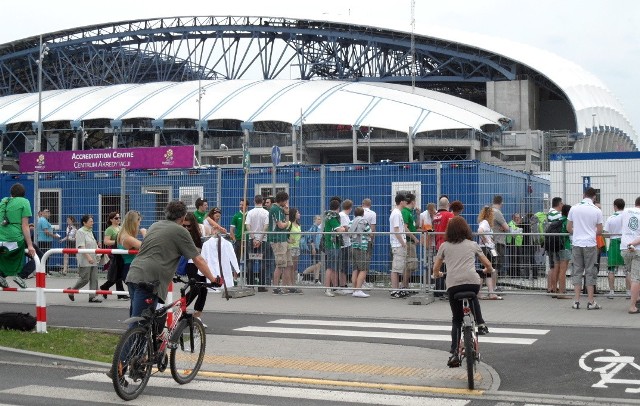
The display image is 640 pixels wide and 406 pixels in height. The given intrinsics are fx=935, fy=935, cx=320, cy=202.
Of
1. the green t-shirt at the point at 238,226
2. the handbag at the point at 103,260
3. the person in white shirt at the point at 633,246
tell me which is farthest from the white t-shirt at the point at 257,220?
the person in white shirt at the point at 633,246

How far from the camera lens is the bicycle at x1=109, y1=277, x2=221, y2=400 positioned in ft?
26.9

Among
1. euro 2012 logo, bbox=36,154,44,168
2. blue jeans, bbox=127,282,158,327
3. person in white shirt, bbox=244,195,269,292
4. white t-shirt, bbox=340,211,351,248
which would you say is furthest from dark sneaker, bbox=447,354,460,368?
euro 2012 logo, bbox=36,154,44,168

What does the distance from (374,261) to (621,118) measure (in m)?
74.2

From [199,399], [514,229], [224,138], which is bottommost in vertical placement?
[199,399]

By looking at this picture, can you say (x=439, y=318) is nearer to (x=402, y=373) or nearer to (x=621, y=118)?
(x=402, y=373)

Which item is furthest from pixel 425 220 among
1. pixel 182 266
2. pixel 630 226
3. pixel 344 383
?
pixel 344 383

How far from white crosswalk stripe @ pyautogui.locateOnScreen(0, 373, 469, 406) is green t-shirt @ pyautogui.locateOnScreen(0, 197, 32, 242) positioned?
3.90 meters

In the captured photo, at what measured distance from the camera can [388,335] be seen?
12.8 meters

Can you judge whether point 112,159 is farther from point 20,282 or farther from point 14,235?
point 14,235

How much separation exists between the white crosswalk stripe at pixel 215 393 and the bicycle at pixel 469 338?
0.48 m

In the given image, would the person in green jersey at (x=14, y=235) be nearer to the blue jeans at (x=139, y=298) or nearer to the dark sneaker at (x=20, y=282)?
the dark sneaker at (x=20, y=282)

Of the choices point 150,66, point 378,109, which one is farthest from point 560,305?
point 150,66

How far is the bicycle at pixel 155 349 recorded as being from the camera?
8211 millimetres

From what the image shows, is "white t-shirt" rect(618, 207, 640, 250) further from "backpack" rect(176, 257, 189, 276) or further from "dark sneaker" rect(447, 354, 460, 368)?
"backpack" rect(176, 257, 189, 276)
